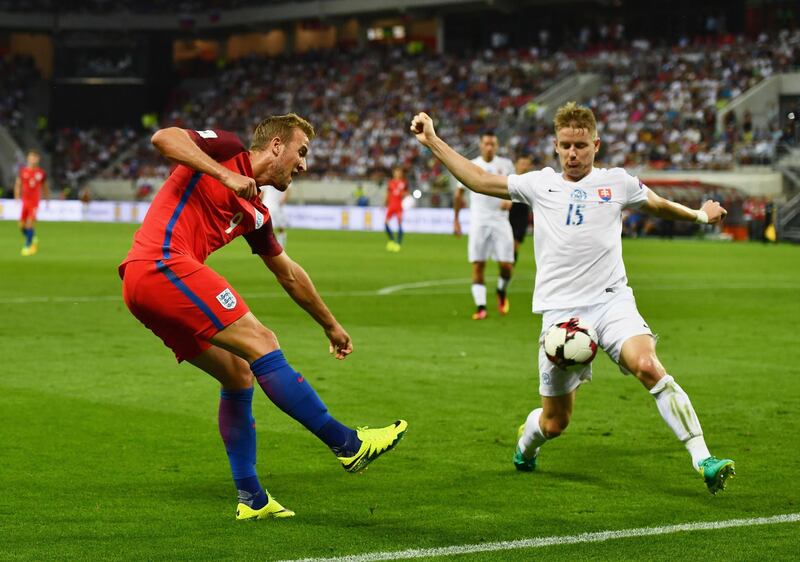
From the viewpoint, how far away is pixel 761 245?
3844cm

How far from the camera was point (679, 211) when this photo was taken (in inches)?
292

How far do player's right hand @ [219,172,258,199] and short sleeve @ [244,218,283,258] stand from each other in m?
0.80

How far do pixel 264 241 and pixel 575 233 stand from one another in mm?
1765

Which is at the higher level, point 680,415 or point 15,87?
point 15,87

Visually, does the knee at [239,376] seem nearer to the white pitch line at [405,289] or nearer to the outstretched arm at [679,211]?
the outstretched arm at [679,211]

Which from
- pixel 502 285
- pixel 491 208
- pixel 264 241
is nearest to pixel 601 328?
pixel 264 241

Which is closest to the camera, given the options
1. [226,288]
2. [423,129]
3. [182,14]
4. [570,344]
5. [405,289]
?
[226,288]

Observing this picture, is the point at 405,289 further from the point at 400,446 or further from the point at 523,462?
the point at 523,462

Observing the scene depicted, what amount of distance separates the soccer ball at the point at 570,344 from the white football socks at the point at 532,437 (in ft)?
1.90

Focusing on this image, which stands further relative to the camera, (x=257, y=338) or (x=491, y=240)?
(x=491, y=240)

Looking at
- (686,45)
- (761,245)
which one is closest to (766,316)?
(761,245)

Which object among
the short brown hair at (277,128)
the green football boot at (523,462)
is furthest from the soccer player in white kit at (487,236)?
the short brown hair at (277,128)

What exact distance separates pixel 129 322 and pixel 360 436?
35.1 ft

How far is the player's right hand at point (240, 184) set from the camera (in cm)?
584
